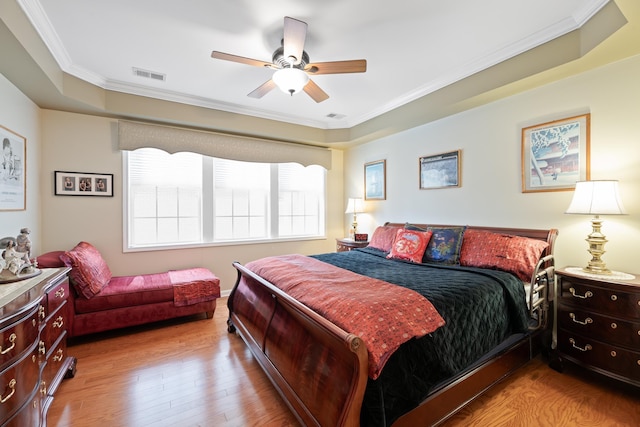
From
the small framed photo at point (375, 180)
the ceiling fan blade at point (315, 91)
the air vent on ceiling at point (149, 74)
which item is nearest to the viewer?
the ceiling fan blade at point (315, 91)

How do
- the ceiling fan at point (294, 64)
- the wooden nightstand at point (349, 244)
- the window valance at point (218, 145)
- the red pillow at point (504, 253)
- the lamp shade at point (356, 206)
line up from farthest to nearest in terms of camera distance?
the lamp shade at point (356, 206)
the wooden nightstand at point (349, 244)
the window valance at point (218, 145)
the red pillow at point (504, 253)
the ceiling fan at point (294, 64)

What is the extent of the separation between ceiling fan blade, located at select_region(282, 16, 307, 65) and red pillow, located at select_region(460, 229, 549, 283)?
7.81 ft

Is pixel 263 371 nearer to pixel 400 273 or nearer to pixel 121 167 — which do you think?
pixel 400 273

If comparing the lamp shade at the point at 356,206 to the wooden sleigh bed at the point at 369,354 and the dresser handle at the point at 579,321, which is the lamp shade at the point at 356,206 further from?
the dresser handle at the point at 579,321

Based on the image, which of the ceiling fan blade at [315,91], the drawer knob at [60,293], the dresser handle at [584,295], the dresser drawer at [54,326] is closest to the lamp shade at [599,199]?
the dresser handle at [584,295]

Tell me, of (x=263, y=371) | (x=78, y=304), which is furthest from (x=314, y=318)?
(x=78, y=304)

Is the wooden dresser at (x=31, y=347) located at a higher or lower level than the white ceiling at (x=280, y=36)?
lower

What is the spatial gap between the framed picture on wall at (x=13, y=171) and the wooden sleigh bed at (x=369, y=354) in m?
2.17

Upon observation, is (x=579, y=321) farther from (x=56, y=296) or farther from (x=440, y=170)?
(x=56, y=296)

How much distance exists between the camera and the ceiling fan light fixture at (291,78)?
2.16m

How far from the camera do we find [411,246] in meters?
3.01

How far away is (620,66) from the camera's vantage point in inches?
88.0

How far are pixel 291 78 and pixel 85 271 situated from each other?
2700mm

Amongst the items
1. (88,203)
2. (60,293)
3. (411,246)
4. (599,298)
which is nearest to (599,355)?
(599,298)
